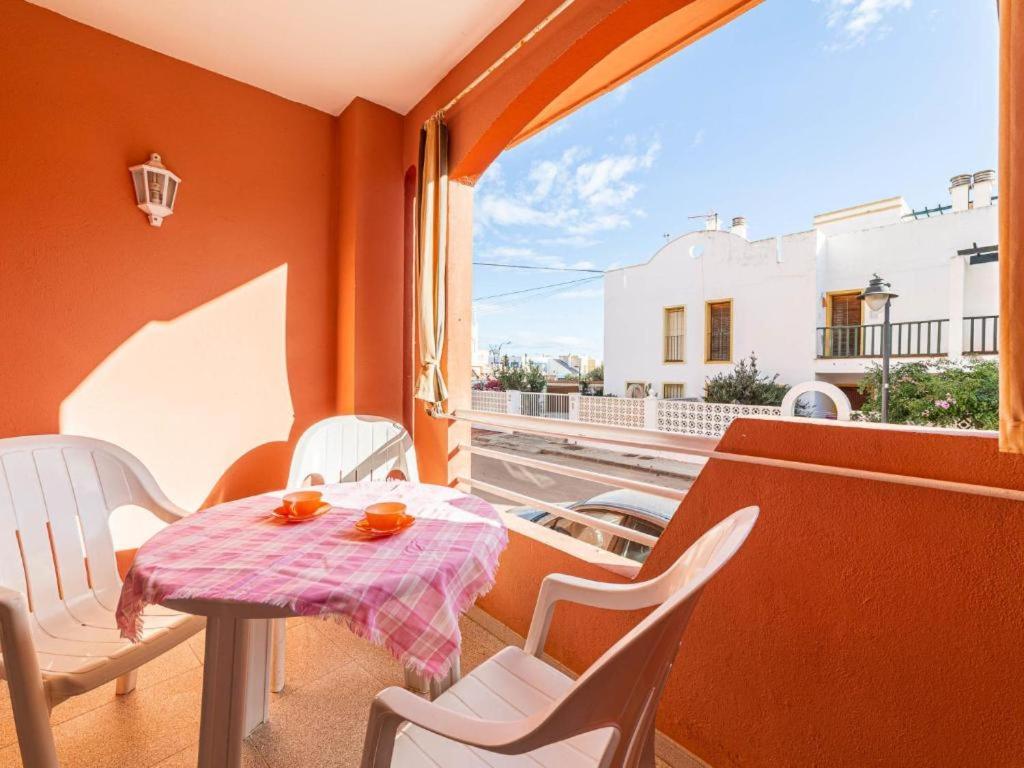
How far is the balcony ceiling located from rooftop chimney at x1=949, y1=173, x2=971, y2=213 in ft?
30.5

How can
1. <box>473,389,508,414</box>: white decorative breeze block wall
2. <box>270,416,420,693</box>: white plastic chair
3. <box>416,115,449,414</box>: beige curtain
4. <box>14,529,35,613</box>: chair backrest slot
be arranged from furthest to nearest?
<box>473,389,508,414</box>: white decorative breeze block wall → <box>416,115,449,414</box>: beige curtain → <box>270,416,420,693</box>: white plastic chair → <box>14,529,35,613</box>: chair backrest slot

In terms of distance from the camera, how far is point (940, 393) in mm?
5500

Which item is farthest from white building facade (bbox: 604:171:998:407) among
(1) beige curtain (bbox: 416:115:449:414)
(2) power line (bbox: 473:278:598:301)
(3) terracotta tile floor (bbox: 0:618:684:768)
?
(3) terracotta tile floor (bbox: 0:618:684:768)

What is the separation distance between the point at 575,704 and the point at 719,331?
33.3 feet

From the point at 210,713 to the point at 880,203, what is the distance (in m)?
11.7

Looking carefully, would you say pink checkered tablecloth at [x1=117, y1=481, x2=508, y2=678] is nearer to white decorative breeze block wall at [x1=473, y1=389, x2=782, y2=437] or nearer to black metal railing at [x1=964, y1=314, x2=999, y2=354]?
white decorative breeze block wall at [x1=473, y1=389, x2=782, y2=437]

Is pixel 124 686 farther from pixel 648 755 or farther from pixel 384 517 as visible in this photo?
pixel 648 755

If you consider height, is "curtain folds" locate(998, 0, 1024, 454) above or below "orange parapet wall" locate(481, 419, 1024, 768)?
above

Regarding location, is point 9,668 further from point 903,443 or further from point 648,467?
point 648,467

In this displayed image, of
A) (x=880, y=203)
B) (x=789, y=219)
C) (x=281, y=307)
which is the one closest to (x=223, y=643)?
(x=281, y=307)

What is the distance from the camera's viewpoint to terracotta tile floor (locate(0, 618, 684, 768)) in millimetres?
1341

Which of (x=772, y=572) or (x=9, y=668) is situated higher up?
(x=772, y=572)

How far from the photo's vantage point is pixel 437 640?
0.85 metres

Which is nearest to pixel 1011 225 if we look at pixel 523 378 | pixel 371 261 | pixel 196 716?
pixel 196 716
